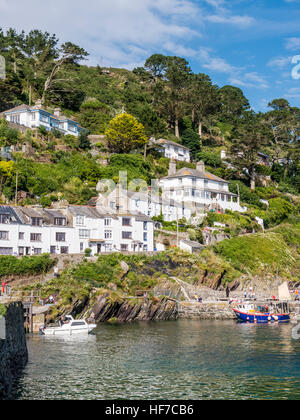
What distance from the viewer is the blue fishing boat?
2596 inches

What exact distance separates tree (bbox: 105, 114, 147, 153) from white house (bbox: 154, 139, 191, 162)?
926 cm

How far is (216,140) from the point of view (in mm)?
138125

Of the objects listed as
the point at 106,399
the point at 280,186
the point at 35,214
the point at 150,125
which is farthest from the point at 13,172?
the point at 280,186

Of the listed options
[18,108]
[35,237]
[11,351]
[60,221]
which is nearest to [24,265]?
[35,237]

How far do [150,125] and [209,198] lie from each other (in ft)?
69.6

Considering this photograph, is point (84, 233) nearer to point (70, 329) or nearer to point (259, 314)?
point (70, 329)

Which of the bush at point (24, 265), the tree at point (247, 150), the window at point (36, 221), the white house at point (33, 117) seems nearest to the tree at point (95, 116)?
the white house at point (33, 117)

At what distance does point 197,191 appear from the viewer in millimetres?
98750

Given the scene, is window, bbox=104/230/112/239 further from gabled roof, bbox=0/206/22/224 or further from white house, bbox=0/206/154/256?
gabled roof, bbox=0/206/22/224

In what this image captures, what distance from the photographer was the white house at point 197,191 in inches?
3834

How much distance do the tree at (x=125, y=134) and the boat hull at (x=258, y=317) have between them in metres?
47.1

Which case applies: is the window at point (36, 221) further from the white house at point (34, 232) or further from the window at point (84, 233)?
the window at point (84, 233)

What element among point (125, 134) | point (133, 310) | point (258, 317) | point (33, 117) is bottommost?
point (258, 317)

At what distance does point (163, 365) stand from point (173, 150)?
84.7 m
